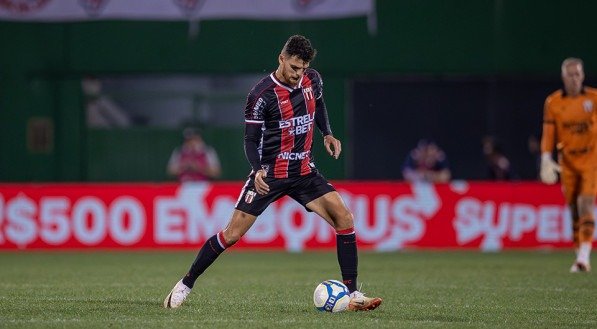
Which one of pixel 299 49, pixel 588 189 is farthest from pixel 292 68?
pixel 588 189

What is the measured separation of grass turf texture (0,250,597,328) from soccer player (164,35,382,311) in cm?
43

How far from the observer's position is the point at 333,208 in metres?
9.66

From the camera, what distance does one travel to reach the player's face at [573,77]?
13.7 meters

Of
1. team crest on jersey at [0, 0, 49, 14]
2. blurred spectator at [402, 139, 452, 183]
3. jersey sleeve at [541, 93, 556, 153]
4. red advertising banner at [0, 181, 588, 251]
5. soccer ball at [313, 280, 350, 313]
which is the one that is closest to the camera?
soccer ball at [313, 280, 350, 313]

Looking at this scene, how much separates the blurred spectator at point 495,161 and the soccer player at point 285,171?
13.4m

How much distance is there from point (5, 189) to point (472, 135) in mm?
9686

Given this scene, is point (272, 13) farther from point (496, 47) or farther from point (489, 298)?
point (489, 298)

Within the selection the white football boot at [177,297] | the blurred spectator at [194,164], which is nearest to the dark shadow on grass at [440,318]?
the white football boot at [177,297]

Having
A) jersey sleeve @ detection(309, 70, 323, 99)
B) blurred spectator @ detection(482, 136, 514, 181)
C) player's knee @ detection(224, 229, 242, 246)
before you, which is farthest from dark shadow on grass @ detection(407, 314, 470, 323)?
blurred spectator @ detection(482, 136, 514, 181)

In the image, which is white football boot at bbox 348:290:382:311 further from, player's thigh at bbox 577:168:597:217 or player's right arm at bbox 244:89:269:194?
player's thigh at bbox 577:168:597:217

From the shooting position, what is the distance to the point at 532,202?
19094mm

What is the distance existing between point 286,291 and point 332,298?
2.20 metres

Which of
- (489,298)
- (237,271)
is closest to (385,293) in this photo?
(489,298)

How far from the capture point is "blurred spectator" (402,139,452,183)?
2273 cm
